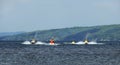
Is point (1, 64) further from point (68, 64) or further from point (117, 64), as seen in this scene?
point (117, 64)

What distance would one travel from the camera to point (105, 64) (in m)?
92.7

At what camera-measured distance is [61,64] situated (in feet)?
301

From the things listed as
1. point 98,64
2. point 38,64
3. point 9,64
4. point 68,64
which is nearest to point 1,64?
point 9,64

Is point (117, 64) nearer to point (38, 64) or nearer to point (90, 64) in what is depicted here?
point (90, 64)

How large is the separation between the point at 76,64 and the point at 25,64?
451 inches

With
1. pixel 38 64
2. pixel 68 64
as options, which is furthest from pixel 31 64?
pixel 68 64

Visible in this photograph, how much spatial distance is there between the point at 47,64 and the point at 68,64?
15.3 feet

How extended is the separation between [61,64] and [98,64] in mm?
8167

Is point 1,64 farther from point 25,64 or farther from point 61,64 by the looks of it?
point 61,64

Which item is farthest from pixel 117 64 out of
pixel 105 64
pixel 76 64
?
pixel 76 64

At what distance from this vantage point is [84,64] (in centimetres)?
9300

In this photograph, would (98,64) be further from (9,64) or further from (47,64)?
(9,64)

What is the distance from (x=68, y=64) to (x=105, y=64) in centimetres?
825

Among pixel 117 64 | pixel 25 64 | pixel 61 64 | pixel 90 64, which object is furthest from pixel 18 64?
pixel 117 64
